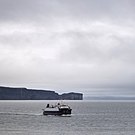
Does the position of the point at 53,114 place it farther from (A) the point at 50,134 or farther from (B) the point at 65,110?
(A) the point at 50,134

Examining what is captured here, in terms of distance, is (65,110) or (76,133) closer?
(76,133)

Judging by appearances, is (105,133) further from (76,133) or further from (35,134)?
(35,134)

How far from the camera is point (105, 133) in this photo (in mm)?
88438

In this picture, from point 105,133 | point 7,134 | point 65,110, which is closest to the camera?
point 7,134

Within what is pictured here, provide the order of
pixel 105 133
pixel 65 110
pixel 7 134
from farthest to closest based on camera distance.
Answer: pixel 65 110 < pixel 105 133 < pixel 7 134

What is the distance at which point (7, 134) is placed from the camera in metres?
82.9

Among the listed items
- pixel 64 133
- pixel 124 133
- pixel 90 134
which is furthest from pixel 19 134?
pixel 124 133

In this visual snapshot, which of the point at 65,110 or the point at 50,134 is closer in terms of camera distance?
the point at 50,134

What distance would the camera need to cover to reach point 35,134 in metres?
83.1

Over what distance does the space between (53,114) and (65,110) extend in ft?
18.1

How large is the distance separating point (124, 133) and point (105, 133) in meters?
4.19

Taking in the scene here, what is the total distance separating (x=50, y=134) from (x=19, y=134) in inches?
255

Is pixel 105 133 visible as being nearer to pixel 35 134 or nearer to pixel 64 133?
pixel 64 133

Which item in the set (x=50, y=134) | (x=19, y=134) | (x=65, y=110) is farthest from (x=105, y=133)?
(x=65, y=110)
